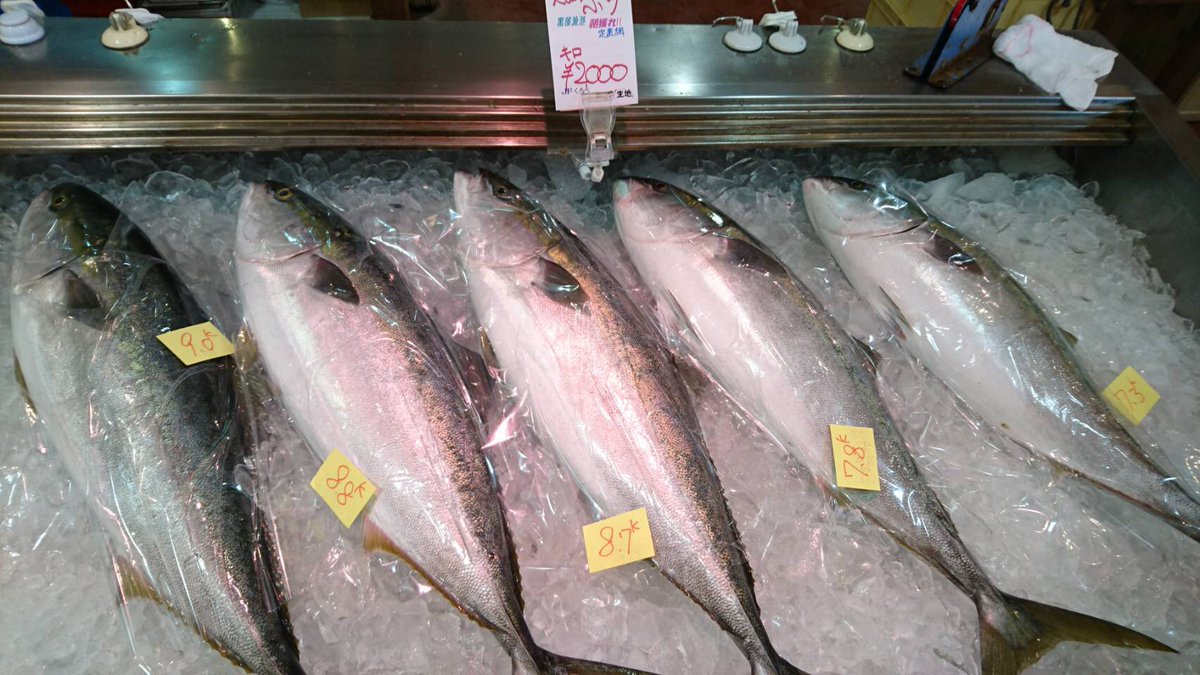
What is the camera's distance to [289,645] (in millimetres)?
1334

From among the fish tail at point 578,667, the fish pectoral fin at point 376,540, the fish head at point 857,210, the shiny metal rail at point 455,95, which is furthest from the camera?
the fish head at point 857,210

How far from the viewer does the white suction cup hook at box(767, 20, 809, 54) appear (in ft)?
6.98

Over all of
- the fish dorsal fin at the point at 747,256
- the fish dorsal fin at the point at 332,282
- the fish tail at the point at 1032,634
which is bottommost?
the fish tail at the point at 1032,634

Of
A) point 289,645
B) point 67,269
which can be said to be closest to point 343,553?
point 289,645

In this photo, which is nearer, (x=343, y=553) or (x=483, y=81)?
(x=343, y=553)

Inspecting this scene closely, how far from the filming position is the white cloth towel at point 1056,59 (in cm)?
211

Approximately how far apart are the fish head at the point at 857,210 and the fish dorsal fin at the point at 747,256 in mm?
330

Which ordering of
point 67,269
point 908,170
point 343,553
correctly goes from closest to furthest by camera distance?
point 343,553 → point 67,269 → point 908,170

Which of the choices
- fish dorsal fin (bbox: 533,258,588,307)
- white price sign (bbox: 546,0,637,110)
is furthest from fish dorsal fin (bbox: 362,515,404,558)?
white price sign (bbox: 546,0,637,110)

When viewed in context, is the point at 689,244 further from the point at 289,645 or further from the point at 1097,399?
the point at 289,645

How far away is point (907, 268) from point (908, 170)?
70cm

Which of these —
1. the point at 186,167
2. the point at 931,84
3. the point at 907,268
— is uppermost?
the point at 931,84

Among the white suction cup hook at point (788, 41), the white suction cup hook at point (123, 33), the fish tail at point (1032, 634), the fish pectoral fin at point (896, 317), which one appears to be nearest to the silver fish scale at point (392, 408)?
the white suction cup hook at point (123, 33)

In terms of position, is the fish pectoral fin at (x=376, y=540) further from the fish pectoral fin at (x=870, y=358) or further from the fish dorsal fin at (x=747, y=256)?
the fish pectoral fin at (x=870, y=358)
